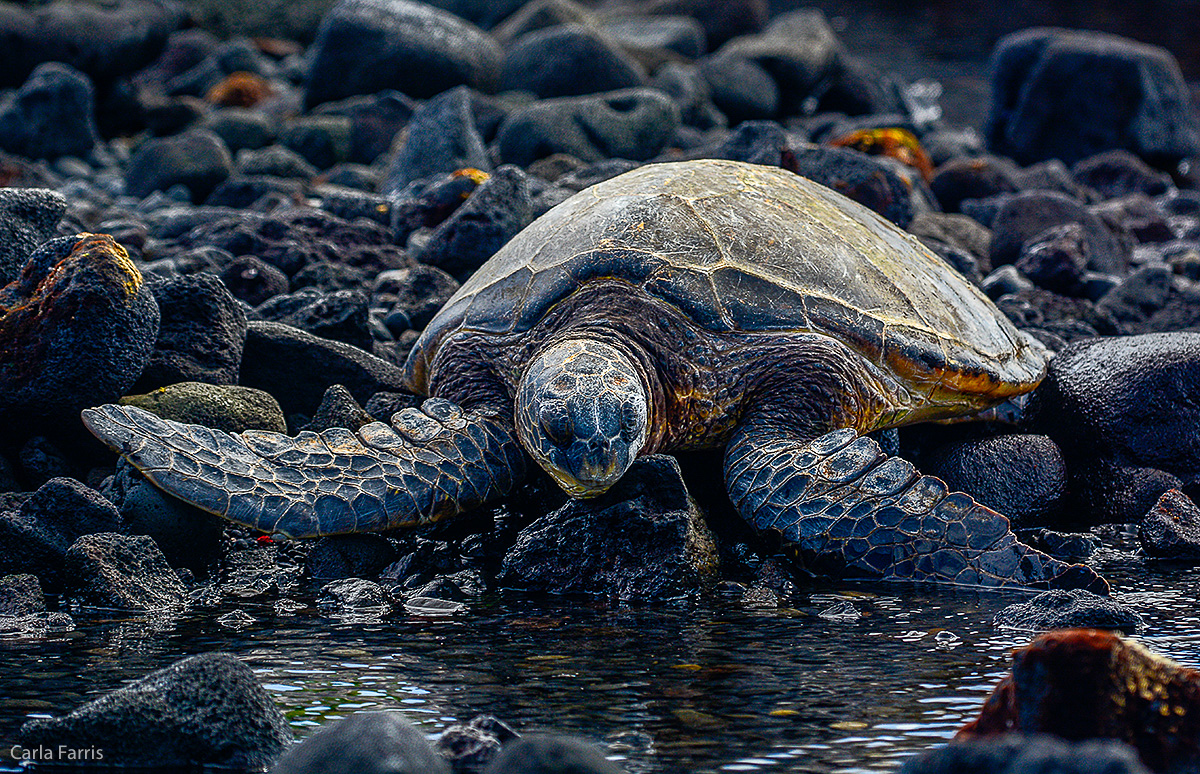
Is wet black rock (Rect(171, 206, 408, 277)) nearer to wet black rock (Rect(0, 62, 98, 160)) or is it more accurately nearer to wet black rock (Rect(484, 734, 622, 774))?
wet black rock (Rect(484, 734, 622, 774))

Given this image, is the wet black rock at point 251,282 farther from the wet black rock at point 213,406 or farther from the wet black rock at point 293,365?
the wet black rock at point 213,406

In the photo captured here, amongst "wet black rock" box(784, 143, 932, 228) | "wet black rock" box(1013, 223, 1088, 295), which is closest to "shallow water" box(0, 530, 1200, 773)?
"wet black rock" box(784, 143, 932, 228)

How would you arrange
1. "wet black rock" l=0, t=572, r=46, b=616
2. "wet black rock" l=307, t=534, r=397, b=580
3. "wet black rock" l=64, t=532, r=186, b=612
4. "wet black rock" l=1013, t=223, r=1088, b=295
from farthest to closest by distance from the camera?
"wet black rock" l=1013, t=223, r=1088, b=295
"wet black rock" l=307, t=534, r=397, b=580
"wet black rock" l=64, t=532, r=186, b=612
"wet black rock" l=0, t=572, r=46, b=616

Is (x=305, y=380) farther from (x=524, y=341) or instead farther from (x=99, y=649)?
(x=99, y=649)

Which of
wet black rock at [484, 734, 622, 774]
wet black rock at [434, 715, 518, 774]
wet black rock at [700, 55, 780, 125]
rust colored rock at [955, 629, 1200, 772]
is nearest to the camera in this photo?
wet black rock at [484, 734, 622, 774]

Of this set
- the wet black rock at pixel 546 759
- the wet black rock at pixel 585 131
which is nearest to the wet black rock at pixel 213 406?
the wet black rock at pixel 546 759


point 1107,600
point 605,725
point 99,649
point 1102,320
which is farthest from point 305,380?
point 1102,320

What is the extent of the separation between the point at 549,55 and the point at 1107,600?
15.9 m

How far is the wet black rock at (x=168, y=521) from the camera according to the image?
4.91m

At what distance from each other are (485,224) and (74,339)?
3.40 meters

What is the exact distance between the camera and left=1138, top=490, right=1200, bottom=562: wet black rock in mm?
5297

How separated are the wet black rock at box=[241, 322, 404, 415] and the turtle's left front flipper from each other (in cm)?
242

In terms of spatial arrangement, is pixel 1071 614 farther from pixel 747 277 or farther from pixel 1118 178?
pixel 1118 178

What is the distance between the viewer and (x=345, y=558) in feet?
16.5
